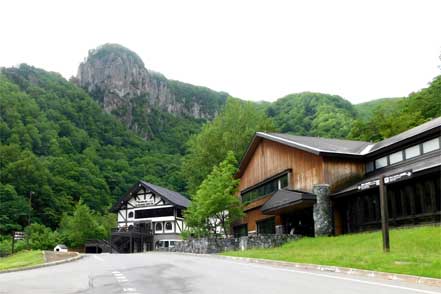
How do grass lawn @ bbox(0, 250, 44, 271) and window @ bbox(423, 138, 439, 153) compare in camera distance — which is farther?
window @ bbox(423, 138, 439, 153)

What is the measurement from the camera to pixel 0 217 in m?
64.1

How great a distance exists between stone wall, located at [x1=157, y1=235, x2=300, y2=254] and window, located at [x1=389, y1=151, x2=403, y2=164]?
6.96 metres

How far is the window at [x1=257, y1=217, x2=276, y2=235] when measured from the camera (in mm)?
35812

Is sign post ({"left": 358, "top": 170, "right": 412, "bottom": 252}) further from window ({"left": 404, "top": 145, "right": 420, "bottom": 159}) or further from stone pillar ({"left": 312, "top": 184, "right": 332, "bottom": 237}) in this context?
stone pillar ({"left": 312, "top": 184, "right": 332, "bottom": 237})

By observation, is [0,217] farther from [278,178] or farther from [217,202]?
[278,178]

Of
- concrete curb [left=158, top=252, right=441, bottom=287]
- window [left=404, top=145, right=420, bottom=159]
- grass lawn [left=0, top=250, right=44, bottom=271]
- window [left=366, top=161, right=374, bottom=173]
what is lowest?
grass lawn [left=0, top=250, right=44, bottom=271]

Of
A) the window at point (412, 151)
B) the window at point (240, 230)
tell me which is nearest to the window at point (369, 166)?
the window at point (412, 151)

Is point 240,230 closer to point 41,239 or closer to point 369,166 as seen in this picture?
point 369,166

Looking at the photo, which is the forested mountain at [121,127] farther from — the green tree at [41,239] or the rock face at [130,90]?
the green tree at [41,239]

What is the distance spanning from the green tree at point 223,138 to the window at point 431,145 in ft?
101

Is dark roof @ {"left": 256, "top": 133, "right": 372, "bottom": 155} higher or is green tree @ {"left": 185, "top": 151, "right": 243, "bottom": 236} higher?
dark roof @ {"left": 256, "top": 133, "right": 372, "bottom": 155}

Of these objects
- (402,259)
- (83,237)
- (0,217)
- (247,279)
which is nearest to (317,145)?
(402,259)

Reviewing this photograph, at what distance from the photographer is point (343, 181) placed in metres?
29.1

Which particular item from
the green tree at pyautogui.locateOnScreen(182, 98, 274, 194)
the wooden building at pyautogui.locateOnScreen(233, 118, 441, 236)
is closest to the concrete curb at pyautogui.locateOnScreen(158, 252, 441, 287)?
the wooden building at pyautogui.locateOnScreen(233, 118, 441, 236)
